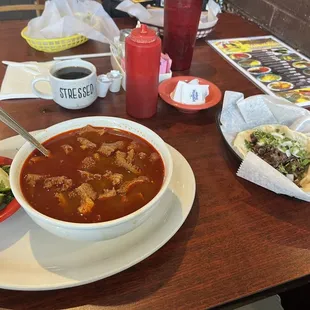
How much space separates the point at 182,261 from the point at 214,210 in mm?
188

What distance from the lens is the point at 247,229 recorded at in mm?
855

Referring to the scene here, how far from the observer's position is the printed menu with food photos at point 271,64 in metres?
1.45

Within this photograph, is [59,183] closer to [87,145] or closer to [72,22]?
[87,145]

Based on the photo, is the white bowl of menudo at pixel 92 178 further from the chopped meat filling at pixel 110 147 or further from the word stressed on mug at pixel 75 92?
the word stressed on mug at pixel 75 92

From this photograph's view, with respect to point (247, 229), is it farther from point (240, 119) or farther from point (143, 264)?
point (240, 119)

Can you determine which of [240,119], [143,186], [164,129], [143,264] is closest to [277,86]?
[240,119]

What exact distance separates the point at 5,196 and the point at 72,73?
1.86 feet

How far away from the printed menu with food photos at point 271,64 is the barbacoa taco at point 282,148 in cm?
33

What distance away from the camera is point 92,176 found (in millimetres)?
808

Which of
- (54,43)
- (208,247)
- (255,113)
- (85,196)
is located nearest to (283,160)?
(255,113)

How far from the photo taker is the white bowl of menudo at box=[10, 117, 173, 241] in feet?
2.29

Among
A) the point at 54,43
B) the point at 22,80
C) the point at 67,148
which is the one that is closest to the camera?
the point at 67,148

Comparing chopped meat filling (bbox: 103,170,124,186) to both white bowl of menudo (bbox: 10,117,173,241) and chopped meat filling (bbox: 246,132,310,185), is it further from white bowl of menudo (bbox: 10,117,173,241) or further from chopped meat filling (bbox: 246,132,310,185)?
chopped meat filling (bbox: 246,132,310,185)

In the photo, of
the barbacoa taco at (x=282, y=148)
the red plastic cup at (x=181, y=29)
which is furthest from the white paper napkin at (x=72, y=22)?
the barbacoa taco at (x=282, y=148)
